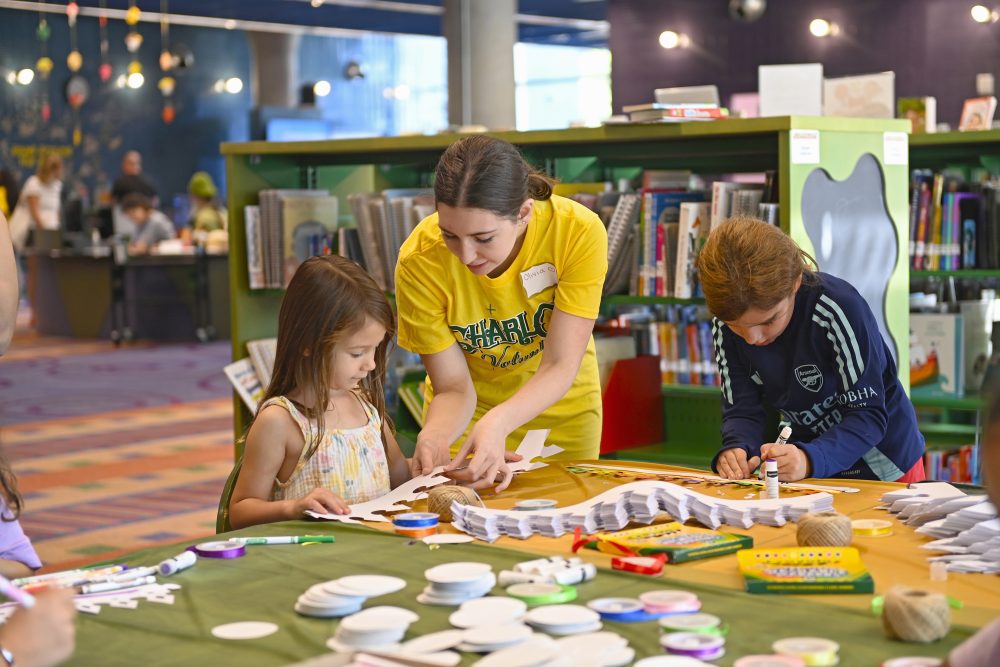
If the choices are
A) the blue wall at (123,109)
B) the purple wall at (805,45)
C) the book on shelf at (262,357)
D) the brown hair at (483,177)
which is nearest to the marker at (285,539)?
the brown hair at (483,177)

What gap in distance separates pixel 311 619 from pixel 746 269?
48.2 inches

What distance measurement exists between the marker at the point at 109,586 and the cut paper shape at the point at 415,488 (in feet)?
1.41

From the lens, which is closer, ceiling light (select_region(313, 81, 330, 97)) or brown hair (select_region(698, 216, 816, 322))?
brown hair (select_region(698, 216, 816, 322))

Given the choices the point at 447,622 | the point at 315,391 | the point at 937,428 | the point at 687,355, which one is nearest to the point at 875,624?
the point at 447,622

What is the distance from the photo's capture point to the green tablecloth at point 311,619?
1494 mm

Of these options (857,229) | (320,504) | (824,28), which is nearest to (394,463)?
(320,504)

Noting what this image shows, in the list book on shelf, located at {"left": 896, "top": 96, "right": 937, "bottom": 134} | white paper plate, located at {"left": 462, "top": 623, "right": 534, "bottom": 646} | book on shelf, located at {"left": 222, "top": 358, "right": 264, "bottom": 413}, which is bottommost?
book on shelf, located at {"left": 222, "top": 358, "right": 264, "bottom": 413}

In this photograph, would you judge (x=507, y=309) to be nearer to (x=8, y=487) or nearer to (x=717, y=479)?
(x=717, y=479)

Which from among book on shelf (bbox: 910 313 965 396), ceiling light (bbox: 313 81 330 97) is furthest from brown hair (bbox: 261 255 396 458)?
ceiling light (bbox: 313 81 330 97)

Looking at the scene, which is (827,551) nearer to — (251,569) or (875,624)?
(875,624)

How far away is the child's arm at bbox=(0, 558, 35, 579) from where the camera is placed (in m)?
2.30

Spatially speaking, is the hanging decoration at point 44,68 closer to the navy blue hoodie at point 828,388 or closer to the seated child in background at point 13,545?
the seated child in background at point 13,545

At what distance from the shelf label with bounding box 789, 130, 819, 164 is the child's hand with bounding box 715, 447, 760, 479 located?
48.9 inches

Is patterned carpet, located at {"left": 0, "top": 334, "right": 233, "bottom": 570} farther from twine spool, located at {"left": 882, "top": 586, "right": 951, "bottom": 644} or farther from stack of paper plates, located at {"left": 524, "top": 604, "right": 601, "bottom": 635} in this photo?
twine spool, located at {"left": 882, "top": 586, "right": 951, "bottom": 644}
